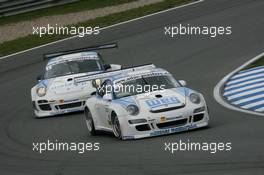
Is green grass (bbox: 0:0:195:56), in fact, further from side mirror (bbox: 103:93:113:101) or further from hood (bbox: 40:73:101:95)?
side mirror (bbox: 103:93:113:101)

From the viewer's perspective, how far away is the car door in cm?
1512

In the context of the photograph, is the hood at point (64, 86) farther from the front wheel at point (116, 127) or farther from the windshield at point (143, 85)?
the front wheel at point (116, 127)

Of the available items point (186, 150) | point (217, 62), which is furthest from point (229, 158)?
point (217, 62)

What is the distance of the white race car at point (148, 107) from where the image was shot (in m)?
14.1

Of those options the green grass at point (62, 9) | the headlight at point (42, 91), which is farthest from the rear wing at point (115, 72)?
the green grass at point (62, 9)

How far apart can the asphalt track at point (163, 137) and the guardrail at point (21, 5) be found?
691 cm

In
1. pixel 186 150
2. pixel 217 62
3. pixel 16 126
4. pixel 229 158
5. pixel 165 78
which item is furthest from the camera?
pixel 217 62

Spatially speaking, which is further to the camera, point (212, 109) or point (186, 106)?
point (212, 109)

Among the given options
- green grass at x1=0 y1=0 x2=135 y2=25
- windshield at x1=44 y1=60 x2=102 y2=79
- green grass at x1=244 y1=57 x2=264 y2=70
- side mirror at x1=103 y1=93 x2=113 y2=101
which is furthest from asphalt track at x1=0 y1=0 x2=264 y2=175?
green grass at x1=0 y1=0 x2=135 y2=25

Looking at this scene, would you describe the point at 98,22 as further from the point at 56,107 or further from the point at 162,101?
the point at 162,101

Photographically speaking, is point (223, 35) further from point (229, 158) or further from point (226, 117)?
point (229, 158)

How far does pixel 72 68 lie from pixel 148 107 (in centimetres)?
691

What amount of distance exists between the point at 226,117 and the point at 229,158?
4810mm

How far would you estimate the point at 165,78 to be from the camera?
606 inches
